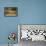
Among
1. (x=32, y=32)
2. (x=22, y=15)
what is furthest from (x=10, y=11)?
(x=32, y=32)

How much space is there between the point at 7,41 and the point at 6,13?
1048mm

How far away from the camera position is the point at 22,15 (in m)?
5.15

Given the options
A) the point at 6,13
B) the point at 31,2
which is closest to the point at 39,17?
the point at 31,2

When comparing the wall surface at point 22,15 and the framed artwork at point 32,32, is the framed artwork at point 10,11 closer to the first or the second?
the wall surface at point 22,15

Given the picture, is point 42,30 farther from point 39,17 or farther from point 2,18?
point 2,18

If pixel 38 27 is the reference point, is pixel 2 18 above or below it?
above

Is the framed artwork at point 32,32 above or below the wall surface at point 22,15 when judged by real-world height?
below

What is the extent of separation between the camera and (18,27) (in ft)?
16.5

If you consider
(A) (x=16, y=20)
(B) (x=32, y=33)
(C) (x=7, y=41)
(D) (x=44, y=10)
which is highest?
(D) (x=44, y=10)

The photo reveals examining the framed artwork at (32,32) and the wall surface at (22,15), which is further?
the wall surface at (22,15)

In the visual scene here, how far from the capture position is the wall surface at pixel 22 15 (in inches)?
202

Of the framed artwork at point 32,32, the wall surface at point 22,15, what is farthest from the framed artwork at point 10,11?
the framed artwork at point 32,32

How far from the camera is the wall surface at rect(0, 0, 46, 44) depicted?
16.8ft

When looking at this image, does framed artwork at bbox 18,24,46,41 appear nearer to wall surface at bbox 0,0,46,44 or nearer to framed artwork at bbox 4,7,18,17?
wall surface at bbox 0,0,46,44
